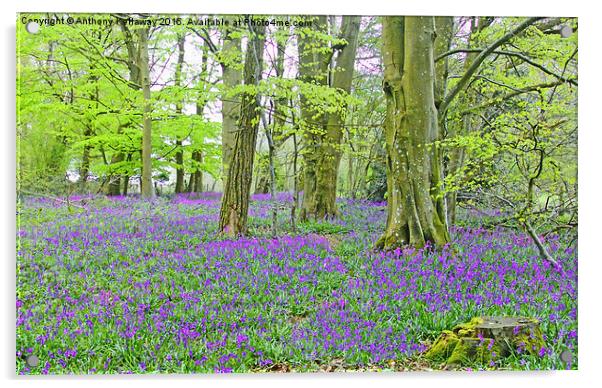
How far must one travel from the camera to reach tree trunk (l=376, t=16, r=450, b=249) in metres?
4.66

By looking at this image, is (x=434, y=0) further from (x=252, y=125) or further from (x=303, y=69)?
(x=252, y=125)

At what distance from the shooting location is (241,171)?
5406 millimetres

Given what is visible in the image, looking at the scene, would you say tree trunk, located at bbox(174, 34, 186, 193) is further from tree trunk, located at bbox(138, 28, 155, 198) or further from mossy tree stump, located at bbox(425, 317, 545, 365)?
mossy tree stump, located at bbox(425, 317, 545, 365)

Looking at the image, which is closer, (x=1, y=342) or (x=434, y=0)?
(x=1, y=342)

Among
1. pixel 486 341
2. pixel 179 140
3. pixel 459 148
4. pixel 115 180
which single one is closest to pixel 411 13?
pixel 459 148

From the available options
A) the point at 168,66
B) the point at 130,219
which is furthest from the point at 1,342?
the point at 168,66

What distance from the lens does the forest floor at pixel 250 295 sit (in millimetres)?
3717

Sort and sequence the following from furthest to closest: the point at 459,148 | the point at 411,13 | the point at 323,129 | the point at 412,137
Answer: the point at 323,129 < the point at 459,148 < the point at 412,137 < the point at 411,13

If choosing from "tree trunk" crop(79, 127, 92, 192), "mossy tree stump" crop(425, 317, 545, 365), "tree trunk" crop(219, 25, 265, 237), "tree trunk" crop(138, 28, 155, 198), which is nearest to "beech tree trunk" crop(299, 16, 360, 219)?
"tree trunk" crop(219, 25, 265, 237)

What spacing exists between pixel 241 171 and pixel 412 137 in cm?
195

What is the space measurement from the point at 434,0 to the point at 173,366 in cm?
401

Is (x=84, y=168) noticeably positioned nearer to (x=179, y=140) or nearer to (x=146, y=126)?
(x=146, y=126)

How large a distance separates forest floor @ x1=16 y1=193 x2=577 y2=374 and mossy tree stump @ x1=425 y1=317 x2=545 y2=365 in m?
0.08

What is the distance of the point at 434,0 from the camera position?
449 centimetres
